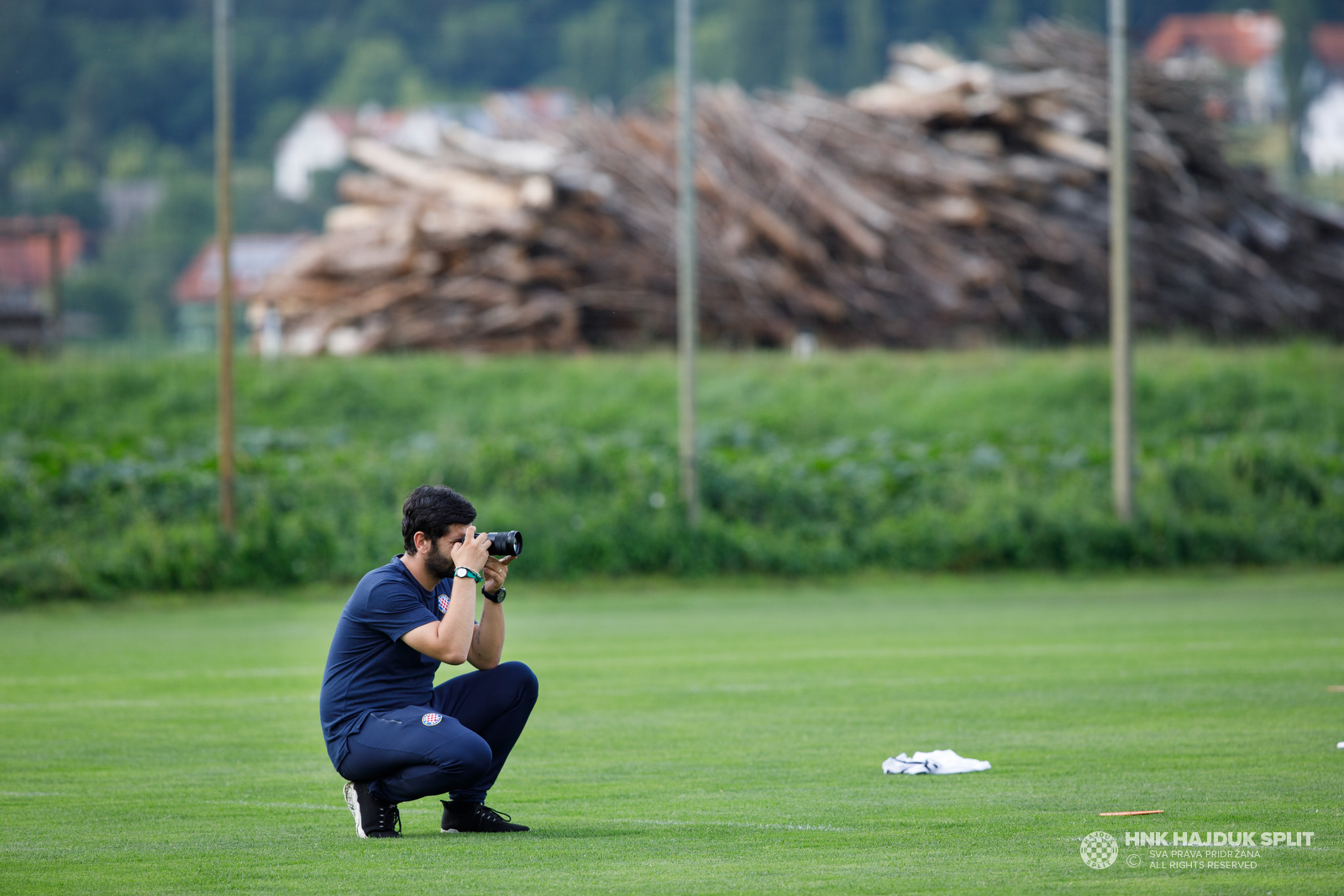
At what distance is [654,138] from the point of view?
3841 cm

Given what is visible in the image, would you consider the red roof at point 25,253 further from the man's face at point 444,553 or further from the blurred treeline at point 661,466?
the man's face at point 444,553

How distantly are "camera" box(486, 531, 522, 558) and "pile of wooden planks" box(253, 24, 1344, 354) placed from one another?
2755 cm

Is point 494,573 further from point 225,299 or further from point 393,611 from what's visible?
point 225,299

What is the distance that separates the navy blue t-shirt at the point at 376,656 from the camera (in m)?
7.86

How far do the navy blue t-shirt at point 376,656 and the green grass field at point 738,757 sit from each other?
1.96 feet

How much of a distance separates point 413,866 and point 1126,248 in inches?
785

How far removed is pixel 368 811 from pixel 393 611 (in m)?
0.97

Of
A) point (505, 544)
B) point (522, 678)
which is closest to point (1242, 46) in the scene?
point (522, 678)

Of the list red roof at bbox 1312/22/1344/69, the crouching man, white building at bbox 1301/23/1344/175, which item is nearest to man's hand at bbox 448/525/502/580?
the crouching man

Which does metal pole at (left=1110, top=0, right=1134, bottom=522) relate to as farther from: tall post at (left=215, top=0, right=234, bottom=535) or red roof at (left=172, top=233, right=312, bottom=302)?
red roof at (left=172, top=233, right=312, bottom=302)

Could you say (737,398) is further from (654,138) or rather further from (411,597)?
(411,597)

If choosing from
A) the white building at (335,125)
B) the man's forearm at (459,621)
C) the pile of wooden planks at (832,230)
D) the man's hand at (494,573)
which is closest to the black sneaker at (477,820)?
the man's forearm at (459,621)

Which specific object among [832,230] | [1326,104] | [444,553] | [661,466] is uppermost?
[1326,104]

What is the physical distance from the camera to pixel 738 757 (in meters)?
10.5
